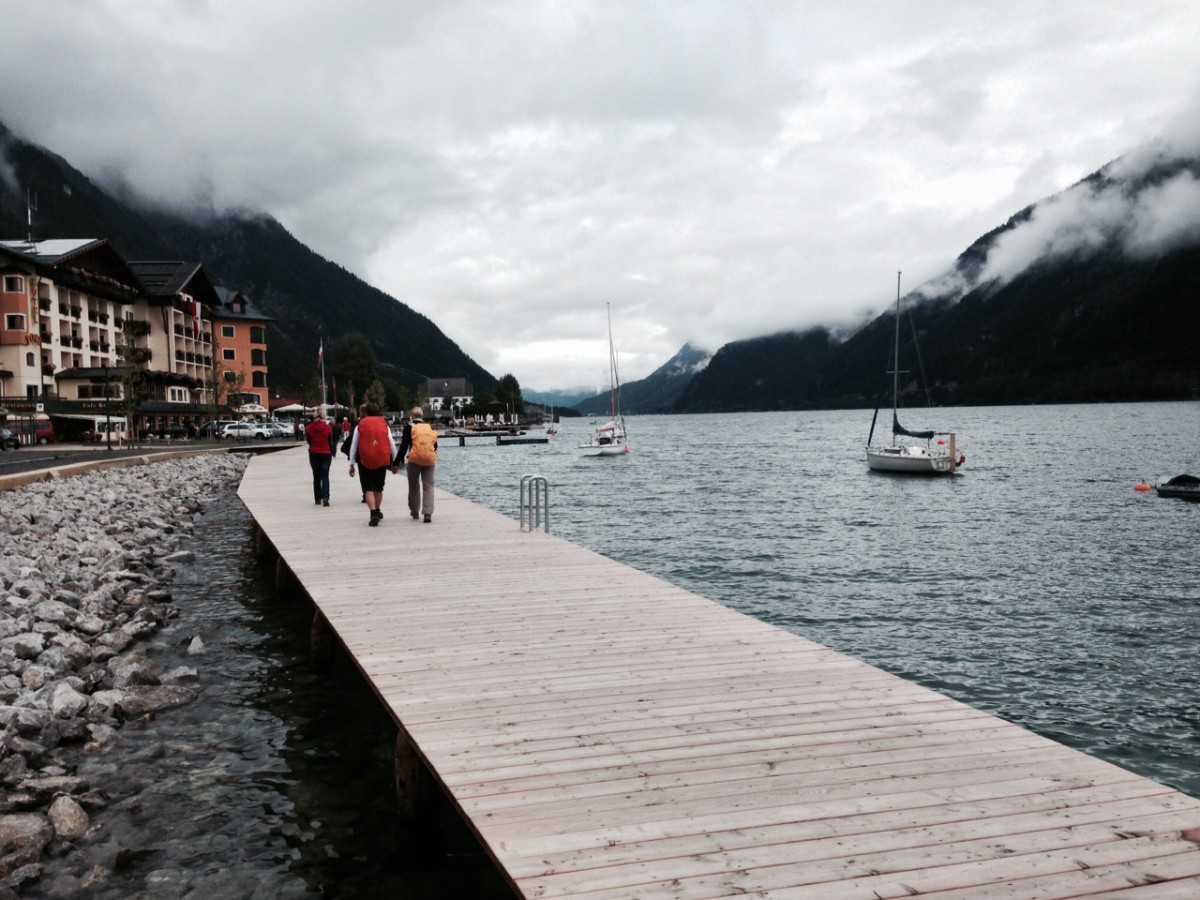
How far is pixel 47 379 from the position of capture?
73.4 meters

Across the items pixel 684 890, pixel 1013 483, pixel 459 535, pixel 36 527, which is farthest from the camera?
pixel 1013 483

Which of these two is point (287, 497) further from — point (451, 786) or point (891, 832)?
point (891, 832)

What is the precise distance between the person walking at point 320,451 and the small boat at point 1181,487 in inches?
1423

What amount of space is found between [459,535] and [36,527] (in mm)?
10605

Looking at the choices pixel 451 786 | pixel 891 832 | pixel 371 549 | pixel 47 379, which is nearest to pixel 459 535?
pixel 371 549

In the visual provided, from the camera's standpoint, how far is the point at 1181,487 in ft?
126

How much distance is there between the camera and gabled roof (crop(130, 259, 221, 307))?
9115 centimetres

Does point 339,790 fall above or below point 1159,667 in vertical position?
above

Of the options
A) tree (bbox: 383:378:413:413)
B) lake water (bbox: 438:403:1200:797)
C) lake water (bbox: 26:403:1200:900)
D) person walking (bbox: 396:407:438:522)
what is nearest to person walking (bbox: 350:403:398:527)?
person walking (bbox: 396:407:438:522)

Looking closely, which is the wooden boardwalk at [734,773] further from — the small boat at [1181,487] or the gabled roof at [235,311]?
the gabled roof at [235,311]

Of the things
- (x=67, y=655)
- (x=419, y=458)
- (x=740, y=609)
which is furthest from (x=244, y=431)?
(x=67, y=655)

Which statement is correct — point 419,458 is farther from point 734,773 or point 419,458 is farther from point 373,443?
point 734,773

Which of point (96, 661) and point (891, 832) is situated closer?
point (891, 832)

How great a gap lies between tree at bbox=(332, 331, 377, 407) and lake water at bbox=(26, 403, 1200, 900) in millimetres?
119464
